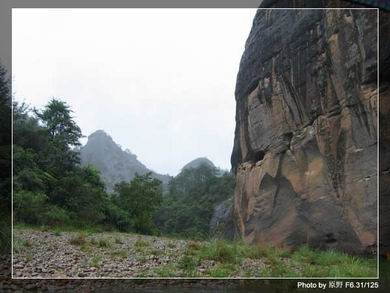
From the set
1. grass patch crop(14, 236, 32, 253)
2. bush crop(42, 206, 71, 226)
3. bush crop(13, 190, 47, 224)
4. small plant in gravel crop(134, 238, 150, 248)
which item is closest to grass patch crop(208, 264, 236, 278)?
small plant in gravel crop(134, 238, 150, 248)

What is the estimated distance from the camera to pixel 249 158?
11.1m

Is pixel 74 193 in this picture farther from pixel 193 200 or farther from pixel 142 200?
pixel 193 200

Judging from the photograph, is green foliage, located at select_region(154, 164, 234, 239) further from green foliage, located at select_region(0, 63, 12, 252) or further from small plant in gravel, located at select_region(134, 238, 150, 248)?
green foliage, located at select_region(0, 63, 12, 252)

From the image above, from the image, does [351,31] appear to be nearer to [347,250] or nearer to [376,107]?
[376,107]

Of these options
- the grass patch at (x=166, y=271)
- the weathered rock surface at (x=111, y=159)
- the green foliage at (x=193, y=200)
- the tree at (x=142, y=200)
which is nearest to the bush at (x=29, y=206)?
the weathered rock surface at (x=111, y=159)

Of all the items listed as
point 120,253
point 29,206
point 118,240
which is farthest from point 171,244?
point 29,206

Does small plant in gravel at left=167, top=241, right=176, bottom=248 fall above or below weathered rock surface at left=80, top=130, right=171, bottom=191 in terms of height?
below

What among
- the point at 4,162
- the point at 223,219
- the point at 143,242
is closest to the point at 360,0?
the point at 143,242

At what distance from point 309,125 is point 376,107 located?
1.65 metres

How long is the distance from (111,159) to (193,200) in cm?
279

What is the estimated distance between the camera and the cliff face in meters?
8.24

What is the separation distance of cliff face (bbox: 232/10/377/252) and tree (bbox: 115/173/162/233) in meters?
2.20

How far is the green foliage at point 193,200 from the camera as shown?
9.86m

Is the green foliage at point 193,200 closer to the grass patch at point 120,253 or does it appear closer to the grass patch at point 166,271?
the grass patch at point 120,253
